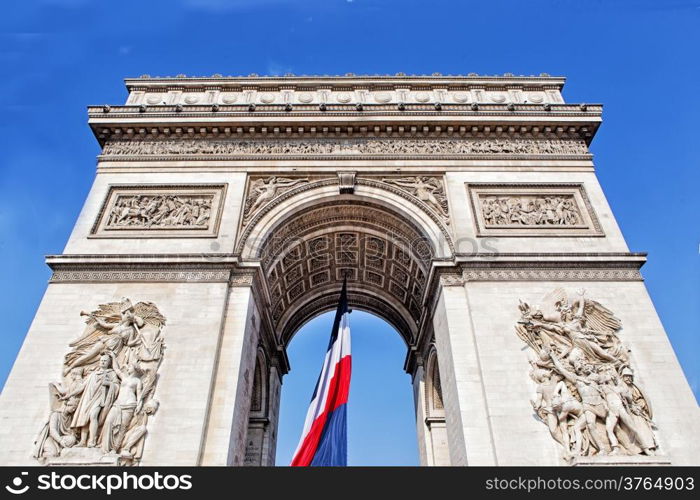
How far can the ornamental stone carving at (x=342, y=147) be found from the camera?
14430 millimetres

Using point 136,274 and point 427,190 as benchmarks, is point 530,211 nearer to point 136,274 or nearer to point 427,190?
point 427,190

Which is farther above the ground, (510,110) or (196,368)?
(510,110)

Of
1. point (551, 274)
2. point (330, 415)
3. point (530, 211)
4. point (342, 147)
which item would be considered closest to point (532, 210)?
point (530, 211)

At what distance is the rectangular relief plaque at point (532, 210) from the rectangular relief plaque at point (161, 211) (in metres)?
7.54

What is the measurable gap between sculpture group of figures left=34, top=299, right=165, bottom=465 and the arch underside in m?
3.59

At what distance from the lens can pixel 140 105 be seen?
49.7 ft

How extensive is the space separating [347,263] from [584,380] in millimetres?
8672

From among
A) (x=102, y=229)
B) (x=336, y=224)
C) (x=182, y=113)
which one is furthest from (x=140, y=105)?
(x=336, y=224)

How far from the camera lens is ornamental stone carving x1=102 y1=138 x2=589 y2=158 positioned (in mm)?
14430

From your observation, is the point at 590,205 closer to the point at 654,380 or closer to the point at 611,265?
the point at 611,265

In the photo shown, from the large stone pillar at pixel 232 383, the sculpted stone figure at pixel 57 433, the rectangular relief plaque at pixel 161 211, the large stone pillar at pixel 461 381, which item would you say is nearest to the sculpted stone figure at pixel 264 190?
the rectangular relief plaque at pixel 161 211

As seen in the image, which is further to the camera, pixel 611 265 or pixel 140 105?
pixel 140 105
